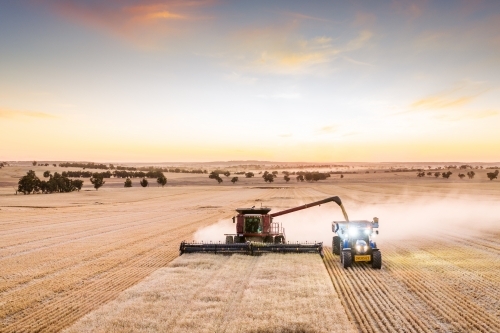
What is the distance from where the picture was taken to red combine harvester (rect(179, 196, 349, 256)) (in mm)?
22328

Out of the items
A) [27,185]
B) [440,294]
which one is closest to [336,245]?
[440,294]

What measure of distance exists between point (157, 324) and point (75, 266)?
10654mm

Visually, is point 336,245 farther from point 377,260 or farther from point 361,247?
point 377,260

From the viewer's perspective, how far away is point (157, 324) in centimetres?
1250

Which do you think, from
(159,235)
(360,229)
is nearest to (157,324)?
(360,229)

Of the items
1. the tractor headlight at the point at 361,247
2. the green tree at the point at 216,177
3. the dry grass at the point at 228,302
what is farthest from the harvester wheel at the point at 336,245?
the green tree at the point at 216,177

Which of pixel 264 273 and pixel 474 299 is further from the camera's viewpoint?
pixel 264 273

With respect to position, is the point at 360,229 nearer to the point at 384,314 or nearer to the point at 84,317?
the point at 384,314

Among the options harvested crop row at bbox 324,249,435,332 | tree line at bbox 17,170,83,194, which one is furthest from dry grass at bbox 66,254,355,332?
tree line at bbox 17,170,83,194

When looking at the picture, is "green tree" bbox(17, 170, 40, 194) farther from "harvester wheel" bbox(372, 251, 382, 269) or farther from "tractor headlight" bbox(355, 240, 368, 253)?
"harvester wheel" bbox(372, 251, 382, 269)

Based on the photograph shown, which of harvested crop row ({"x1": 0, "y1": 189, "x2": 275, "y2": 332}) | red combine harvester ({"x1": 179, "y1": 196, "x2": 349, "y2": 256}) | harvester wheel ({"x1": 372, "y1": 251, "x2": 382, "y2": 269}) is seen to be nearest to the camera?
harvested crop row ({"x1": 0, "y1": 189, "x2": 275, "y2": 332})

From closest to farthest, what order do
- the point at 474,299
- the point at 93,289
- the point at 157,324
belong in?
the point at 157,324 → the point at 474,299 → the point at 93,289

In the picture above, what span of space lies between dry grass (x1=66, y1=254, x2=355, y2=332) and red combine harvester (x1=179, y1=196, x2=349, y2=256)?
81.0 inches

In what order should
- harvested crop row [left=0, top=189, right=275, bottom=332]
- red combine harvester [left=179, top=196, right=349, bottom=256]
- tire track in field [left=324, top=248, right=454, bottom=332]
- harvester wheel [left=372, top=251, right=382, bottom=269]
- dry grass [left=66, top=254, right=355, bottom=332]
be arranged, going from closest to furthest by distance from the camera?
dry grass [left=66, top=254, right=355, bottom=332] < tire track in field [left=324, top=248, right=454, bottom=332] < harvested crop row [left=0, top=189, right=275, bottom=332] < harvester wheel [left=372, top=251, right=382, bottom=269] < red combine harvester [left=179, top=196, right=349, bottom=256]
